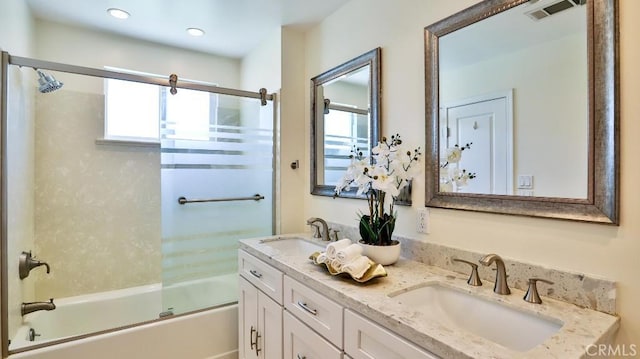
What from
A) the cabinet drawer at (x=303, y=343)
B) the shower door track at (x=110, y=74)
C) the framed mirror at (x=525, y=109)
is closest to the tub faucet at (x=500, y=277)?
the framed mirror at (x=525, y=109)

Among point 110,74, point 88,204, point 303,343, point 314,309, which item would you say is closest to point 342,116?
point 314,309

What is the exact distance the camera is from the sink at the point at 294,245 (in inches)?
80.1

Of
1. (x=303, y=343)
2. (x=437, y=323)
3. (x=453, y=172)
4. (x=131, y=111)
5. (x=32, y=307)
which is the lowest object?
(x=32, y=307)

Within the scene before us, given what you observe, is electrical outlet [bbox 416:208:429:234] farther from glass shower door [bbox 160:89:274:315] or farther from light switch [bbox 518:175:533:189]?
glass shower door [bbox 160:89:274:315]

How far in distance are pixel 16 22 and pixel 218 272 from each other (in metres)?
1.96

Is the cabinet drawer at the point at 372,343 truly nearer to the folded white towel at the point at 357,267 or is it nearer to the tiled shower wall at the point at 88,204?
the folded white towel at the point at 357,267

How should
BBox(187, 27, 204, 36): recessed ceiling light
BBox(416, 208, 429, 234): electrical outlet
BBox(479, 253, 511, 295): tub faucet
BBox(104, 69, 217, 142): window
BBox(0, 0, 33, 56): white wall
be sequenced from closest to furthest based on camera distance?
1. BBox(479, 253, 511, 295): tub faucet
2. BBox(416, 208, 429, 234): electrical outlet
3. BBox(0, 0, 33, 56): white wall
4. BBox(104, 69, 217, 142): window
5. BBox(187, 27, 204, 36): recessed ceiling light

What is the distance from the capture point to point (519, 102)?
3.98ft

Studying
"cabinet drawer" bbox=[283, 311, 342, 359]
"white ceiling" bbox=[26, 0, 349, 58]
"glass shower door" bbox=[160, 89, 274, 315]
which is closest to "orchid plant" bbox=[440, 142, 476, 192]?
"cabinet drawer" bbox=[283, 311, 342, 359]

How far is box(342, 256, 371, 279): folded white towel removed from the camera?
123 cm

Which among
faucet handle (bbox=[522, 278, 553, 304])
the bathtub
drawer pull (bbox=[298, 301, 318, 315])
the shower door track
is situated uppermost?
the shower door track

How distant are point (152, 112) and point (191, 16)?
0.95m

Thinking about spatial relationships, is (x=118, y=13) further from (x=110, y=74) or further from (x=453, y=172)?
(x=453, y=172)

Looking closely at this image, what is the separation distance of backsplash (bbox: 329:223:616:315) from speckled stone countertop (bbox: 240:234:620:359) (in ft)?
0.09
